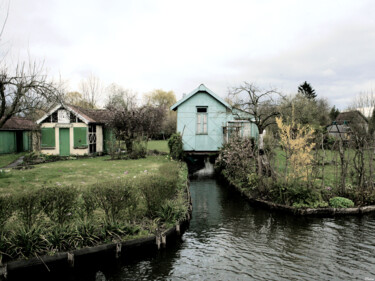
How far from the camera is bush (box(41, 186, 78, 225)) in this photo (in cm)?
670

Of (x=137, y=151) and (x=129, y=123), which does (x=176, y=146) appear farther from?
(x=129, y=123)

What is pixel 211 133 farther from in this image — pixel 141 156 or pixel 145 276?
pixel 145 276

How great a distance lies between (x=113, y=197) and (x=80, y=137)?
18.2m

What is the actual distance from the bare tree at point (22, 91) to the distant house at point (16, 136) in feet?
44.5

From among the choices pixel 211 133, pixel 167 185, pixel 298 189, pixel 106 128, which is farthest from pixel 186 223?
pixel 106 128

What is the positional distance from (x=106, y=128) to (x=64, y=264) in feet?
73.2

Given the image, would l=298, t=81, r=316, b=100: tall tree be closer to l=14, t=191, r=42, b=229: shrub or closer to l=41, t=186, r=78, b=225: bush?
l=41, t=186, r=78, b=225: bush

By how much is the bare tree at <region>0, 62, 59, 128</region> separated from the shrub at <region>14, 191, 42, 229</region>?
4556 millimetres

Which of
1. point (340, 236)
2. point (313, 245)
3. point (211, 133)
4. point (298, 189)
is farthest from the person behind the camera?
point (211, 133)

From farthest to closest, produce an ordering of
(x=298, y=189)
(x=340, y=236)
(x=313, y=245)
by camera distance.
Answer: (x=298, y=189) → (x=340, y=236) → (x=313, y=245)

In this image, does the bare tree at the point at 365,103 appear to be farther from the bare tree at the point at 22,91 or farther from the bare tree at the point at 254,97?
the bare tree at the point at 22,91

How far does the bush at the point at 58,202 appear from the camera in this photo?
22.0 feet

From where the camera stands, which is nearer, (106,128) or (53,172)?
(53,172)

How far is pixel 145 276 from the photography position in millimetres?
6074
